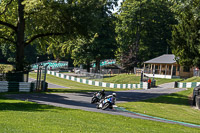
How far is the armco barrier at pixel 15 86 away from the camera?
25656 mm

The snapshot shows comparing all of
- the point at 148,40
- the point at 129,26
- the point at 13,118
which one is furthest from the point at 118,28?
the point at 13,118

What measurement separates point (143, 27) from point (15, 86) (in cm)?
4526

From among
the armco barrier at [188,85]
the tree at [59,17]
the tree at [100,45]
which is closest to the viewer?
the tree at [59,17]

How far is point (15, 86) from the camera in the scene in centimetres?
2648

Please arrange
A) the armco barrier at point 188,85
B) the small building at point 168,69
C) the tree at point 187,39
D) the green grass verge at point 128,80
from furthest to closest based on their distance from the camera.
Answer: the small building at point 168,69 < the green grass verge at point 128,80 < the armco barrier at point 188,85 < the tree at point 187,39

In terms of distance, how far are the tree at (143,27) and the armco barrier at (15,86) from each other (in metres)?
33.1

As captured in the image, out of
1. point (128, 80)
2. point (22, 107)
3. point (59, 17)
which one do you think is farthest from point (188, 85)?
point (22, 107)

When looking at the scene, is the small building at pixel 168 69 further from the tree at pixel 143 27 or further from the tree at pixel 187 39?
the tree at pixel 187 39

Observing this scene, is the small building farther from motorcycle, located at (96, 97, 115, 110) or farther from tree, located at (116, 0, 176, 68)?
motorcycle, located at (96, 97, 115, 110)

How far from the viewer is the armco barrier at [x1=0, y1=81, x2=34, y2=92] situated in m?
25.7

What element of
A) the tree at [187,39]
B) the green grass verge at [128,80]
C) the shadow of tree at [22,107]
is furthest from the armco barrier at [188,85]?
the shadow of tree at [22,107]

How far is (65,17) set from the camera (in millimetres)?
28469

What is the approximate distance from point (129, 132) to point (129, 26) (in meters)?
55.1

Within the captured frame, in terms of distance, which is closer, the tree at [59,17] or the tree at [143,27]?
the tree at [59,17]
